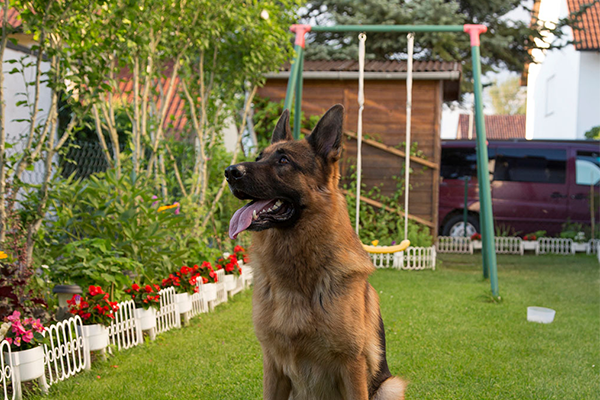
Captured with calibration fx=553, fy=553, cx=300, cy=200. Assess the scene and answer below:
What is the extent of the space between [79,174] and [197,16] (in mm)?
3946

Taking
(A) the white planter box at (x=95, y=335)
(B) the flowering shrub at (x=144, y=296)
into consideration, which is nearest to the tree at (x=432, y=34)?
(B) the flowering shrub at (x=144, y=296)

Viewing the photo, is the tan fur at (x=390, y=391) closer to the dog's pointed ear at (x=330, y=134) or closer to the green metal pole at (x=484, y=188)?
the dog's pointed ear at (x=330, y=134)

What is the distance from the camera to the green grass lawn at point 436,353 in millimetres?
3654

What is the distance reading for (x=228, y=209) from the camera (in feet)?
27.5

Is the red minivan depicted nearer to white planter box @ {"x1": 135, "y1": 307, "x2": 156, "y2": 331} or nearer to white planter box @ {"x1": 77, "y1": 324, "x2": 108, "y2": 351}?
white planter box @ {"x1": 135, "y1": 307, "x2": 156, "y2": 331}

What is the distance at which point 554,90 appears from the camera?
67.8 ft

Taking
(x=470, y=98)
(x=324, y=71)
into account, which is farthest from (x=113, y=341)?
(x=470, y=98)

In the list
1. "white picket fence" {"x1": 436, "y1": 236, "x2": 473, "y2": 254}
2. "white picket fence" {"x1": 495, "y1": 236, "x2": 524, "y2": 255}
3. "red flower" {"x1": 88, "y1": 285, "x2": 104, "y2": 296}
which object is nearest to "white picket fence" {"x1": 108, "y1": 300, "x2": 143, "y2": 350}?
"red flower" {"x1": 88, "y1": 285, "x2": 104, "y2": 296}

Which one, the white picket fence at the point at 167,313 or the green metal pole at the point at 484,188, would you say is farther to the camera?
the green metal pole at the point at 484,188

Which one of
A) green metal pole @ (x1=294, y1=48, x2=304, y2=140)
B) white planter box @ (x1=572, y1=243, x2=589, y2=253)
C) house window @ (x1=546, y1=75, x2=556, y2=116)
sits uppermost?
house window @ (x1=546, y1=75, x2=556, y2=116)

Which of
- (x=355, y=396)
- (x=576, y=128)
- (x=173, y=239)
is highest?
(x=576, y=128)

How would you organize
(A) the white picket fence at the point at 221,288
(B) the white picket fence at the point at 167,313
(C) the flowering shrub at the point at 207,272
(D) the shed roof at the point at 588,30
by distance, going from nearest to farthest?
(B) the white picket fence at the point at 167,313 < (C) the flowering shrub at the point at 207,272 < (A) the white picket fence at the point at 221,288 < (D) the shed roof at the point at 588,30

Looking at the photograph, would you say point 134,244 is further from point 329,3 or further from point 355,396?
point 329,3

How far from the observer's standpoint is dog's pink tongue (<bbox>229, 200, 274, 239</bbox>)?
2.70 meters
